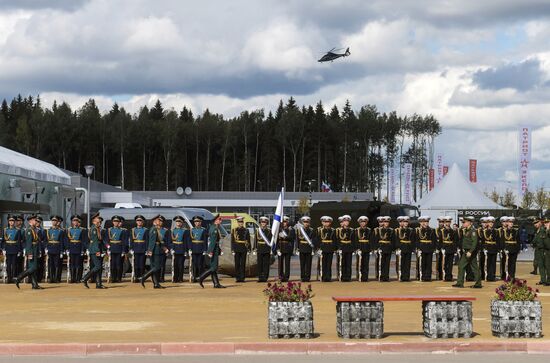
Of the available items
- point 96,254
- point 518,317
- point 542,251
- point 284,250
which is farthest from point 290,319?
point 542,251

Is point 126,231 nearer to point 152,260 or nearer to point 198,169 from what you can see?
point 152,260

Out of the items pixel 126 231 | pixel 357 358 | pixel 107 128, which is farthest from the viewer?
pixel 107 128

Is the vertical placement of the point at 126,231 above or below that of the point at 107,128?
below

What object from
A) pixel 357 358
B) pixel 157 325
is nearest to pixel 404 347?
pixel 357 358

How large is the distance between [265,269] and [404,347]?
13.8 metres

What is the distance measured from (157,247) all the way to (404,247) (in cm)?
686

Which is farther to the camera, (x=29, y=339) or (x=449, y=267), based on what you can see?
(x=449, y=267)

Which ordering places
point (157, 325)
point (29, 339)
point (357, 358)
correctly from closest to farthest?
1. point (357, 358)
2. point (29, 339)
3. point (157, 325)

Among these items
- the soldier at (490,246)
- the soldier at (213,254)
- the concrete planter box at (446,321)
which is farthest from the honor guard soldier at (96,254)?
the concrete planter box at (446,321)

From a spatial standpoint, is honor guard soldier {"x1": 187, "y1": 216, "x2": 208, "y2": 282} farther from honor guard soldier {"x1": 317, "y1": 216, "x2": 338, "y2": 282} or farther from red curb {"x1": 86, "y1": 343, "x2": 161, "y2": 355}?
red curb {"x1": 86, "y1": 343, "x2": 161, "y2": 355}

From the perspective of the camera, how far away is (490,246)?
2659cm

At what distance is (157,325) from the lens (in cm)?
1552

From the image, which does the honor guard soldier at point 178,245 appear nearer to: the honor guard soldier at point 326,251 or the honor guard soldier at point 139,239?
the honor guard soldier at point 139,239

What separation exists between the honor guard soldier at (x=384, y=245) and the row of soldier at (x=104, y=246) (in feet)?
15.9
